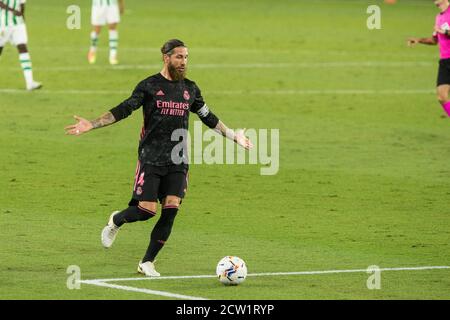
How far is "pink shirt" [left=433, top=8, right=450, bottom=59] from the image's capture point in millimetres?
22650

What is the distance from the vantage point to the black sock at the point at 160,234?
1307 cm

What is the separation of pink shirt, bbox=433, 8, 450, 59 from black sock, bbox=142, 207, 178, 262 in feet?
35.8

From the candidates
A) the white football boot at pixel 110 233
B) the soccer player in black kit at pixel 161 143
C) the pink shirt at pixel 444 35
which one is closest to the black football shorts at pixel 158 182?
the soccer player in black kit at pixel 161 143

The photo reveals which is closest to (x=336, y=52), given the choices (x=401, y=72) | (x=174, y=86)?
(x=401, y=72)

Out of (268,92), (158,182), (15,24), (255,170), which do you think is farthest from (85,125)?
(268,92)

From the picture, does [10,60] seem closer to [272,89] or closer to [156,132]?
[272,89]

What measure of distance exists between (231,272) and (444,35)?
1168cm

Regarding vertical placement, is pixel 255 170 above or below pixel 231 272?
above

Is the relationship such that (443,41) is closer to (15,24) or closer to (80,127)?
(15,24)

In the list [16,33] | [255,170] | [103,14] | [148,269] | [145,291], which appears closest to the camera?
[145,291]

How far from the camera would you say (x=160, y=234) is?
13125 millimetres

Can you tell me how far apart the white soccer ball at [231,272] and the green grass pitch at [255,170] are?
0.32 feet

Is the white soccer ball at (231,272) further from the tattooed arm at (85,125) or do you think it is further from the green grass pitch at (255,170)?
the tattooed arm at (85,125)
